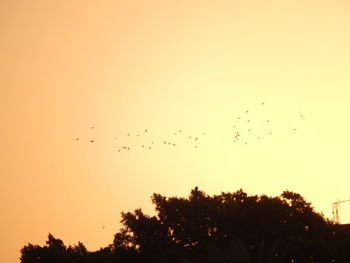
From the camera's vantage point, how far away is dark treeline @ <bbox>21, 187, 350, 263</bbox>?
49.3 m

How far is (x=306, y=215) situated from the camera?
171 ft

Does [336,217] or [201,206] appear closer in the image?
[201,206]

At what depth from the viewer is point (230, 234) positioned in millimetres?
51188

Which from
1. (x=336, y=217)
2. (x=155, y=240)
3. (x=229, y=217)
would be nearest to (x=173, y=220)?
(x=155, y=240)

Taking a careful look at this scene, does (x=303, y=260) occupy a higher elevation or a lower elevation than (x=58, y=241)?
lower

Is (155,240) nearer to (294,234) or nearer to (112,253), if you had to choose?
(112,253)

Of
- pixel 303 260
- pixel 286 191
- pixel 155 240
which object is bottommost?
pixel 303 260

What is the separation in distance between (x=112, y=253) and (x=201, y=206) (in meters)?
10.9

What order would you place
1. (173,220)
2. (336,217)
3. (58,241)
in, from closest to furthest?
(173,220), (58,241), (336,217)

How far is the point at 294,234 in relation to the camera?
4994cm

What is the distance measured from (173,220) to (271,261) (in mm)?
11099

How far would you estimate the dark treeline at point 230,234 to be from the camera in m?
49.3

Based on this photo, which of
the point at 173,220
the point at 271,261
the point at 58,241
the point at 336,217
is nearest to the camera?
the point at 271,261

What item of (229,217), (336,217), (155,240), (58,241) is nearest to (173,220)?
(155,240)
